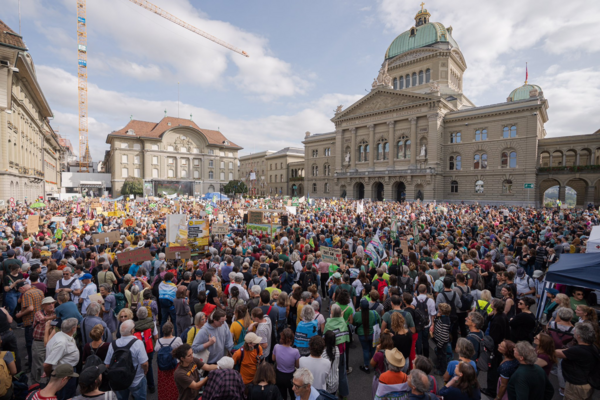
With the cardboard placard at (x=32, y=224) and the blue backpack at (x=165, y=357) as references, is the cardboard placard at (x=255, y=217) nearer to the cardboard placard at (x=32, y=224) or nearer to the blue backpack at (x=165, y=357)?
the cardboard placard at (x=32, y=224)

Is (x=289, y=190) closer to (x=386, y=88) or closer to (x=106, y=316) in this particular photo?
(x=386, y=88)

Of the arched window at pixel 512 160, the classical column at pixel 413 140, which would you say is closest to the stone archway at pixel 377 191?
the classical column at pixel 413 140

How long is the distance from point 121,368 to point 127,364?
13cm

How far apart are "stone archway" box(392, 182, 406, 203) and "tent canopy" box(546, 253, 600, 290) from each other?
4375 cm

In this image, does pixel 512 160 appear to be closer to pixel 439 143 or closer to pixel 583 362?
pixel 439 143

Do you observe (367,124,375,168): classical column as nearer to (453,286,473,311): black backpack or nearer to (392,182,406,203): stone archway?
(392,182,406,203): stone archway

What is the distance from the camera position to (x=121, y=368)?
153 inches

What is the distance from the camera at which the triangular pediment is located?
45.2m

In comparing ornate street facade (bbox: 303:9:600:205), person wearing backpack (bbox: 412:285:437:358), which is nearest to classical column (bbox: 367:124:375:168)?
ornate street facade (bbox: 303:9:600:205)

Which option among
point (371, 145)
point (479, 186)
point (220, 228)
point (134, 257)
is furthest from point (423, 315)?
point (371, 145)

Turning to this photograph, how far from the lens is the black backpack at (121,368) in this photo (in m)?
3.83

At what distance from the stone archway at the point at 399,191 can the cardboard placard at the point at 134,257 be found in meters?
45.4

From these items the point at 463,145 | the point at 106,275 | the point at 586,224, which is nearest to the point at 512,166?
the point at 463,145

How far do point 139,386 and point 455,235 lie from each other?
47.5ft
